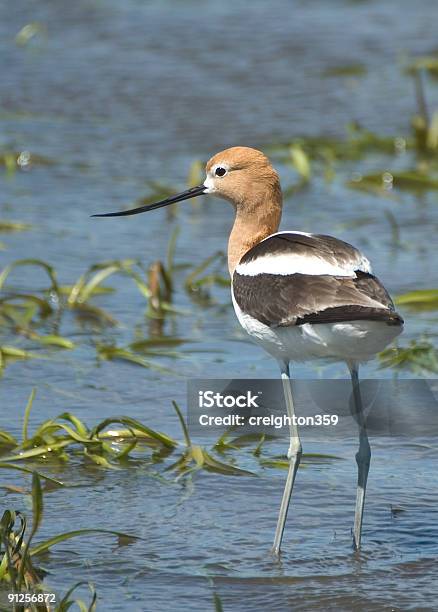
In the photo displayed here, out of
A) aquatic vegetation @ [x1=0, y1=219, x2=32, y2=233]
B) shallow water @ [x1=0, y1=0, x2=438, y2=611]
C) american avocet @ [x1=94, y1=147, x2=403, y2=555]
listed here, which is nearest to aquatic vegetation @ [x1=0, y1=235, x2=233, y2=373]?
shallow water @ [x1=0, y1=0, x2=438, y2=611]

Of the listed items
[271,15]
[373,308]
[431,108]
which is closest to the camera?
[373,308]

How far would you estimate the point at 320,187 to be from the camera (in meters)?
9.13

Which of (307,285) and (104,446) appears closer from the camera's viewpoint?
(307,285)

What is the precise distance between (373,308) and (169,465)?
1330mm

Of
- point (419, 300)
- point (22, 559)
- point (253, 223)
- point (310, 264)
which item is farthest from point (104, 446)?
point (419, 300)

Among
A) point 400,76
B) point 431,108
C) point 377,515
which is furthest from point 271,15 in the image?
point 377,515

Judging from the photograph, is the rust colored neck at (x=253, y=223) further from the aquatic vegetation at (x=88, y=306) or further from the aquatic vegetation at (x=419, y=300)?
the aquatic vegetation at (x=419, y=300)

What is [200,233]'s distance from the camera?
27.5 ft

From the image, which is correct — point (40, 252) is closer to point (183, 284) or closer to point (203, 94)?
point (183, 284)

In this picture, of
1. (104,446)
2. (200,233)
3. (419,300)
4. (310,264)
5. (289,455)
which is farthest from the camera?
(200,233)

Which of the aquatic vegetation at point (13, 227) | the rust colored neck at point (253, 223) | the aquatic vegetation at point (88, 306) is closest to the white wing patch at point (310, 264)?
the rust colored neck at point (253, 223)

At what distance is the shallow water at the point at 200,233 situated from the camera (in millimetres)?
4555

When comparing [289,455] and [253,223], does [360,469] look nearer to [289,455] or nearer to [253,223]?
[289,455]

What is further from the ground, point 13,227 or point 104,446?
point 13,227
